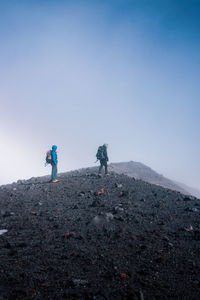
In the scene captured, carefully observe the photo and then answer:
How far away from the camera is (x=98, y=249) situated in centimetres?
603

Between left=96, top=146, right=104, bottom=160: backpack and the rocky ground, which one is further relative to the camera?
left=96, top=146, right=104, bottom=160: backpack

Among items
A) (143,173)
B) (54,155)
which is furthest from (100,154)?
(143,173)

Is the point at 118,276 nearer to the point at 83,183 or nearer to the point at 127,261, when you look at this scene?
the point at 127,261

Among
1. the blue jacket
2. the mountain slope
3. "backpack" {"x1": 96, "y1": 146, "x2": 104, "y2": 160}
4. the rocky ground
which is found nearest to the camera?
the rocky ground

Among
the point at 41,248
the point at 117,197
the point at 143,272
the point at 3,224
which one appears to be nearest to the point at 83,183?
the point at 117,197

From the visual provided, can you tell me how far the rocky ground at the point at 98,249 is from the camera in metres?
4.33

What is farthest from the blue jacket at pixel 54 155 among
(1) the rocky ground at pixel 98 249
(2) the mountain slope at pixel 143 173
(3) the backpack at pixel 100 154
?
(2) the mountain slope at pixel 143 173

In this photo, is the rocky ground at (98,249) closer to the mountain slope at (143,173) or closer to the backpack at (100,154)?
the backpack at (100,154)

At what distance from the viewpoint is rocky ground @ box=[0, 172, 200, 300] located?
14.2ft

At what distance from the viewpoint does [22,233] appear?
7195mm

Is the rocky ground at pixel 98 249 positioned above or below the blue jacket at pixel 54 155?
below

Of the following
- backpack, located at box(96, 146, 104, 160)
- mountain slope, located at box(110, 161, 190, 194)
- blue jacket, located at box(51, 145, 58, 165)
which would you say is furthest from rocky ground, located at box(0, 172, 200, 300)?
mountain slope, located at box(110, 161, 190, 194)

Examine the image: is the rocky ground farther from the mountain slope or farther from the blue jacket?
the mountain slope

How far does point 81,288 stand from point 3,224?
16.6 feet
